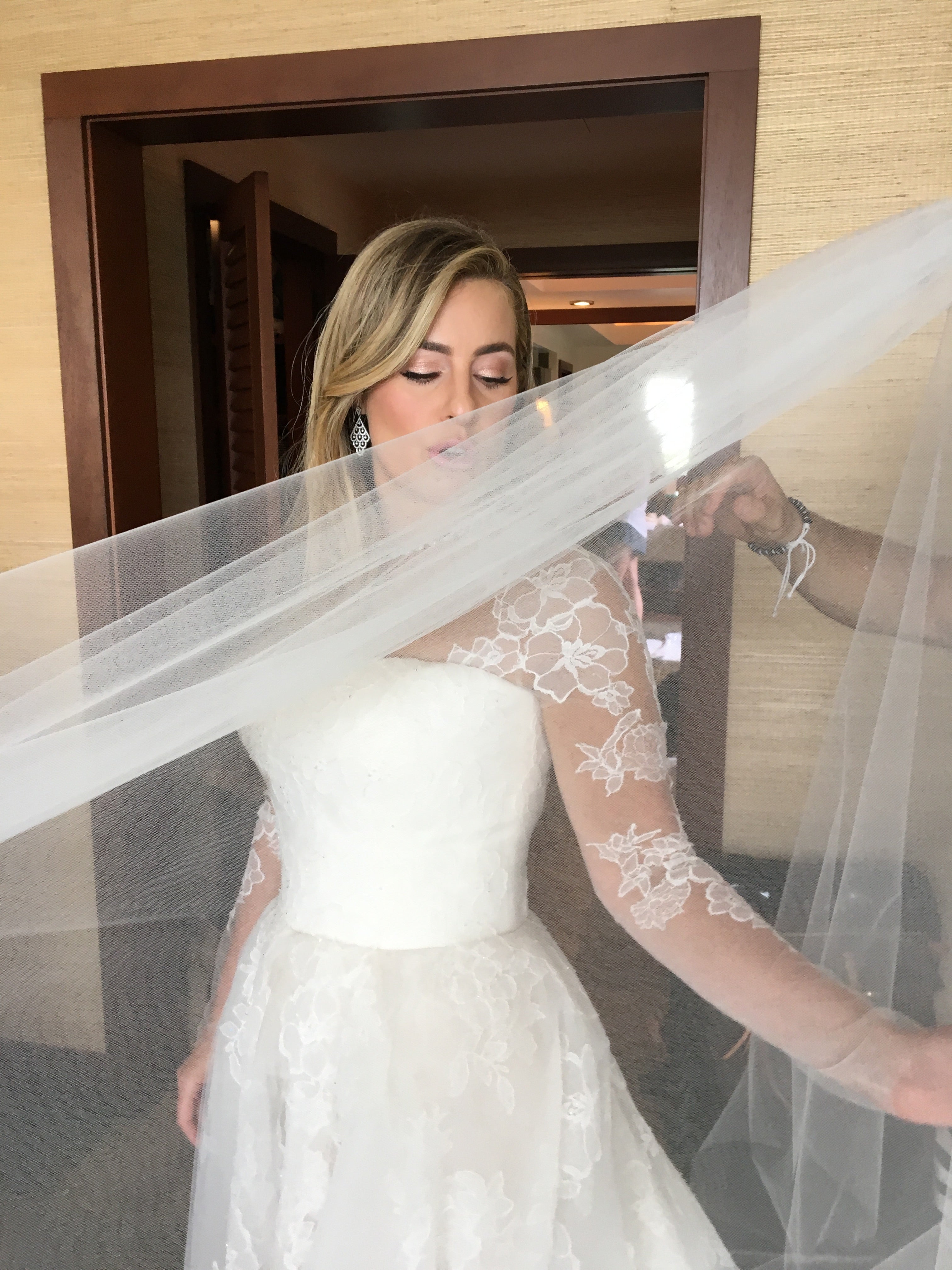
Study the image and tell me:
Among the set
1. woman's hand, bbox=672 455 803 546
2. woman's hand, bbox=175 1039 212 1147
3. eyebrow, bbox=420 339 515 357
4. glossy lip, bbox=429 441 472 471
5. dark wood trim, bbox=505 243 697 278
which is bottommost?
woman's hand, bbox=175 1039 212 1147

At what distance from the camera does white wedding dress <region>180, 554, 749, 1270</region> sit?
0.74 m

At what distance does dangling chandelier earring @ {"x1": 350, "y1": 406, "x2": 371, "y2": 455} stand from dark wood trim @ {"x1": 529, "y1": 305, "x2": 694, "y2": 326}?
4128 mm

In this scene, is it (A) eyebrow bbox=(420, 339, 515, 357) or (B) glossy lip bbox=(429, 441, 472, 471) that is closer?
(B) glossy lip bbox=(429, 441, 472, 471)

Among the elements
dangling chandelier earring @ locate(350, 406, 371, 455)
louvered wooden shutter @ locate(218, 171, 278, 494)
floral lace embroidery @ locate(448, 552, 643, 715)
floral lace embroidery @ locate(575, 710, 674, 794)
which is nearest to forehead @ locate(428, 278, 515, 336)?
dangling chandelier earring @ locate(350, 406, 371, 455)

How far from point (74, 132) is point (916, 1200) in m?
1.91

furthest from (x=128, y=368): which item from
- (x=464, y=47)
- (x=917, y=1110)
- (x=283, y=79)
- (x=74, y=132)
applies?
(x=917, y=1110)

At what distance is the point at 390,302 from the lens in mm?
908

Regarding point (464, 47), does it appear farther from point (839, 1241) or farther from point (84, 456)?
point (839, 1241)

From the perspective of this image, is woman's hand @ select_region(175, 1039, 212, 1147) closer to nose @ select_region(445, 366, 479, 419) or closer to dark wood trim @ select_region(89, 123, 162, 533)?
nose @ select_region(445, 366, 479, 419)

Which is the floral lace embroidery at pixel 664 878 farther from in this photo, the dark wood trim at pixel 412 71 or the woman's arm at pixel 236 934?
the dark wood trim at pixel 412 71

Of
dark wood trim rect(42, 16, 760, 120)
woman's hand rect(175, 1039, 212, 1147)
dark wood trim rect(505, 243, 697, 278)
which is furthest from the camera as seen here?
dark wood trim rect(505, 243, 697, 278)

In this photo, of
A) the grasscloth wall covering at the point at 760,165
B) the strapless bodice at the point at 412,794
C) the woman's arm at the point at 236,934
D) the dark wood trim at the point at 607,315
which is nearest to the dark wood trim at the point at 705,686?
the grasscloth wall covering at the point at 760,165

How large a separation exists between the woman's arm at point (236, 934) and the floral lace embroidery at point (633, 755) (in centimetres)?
34

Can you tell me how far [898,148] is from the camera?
4.55ft
